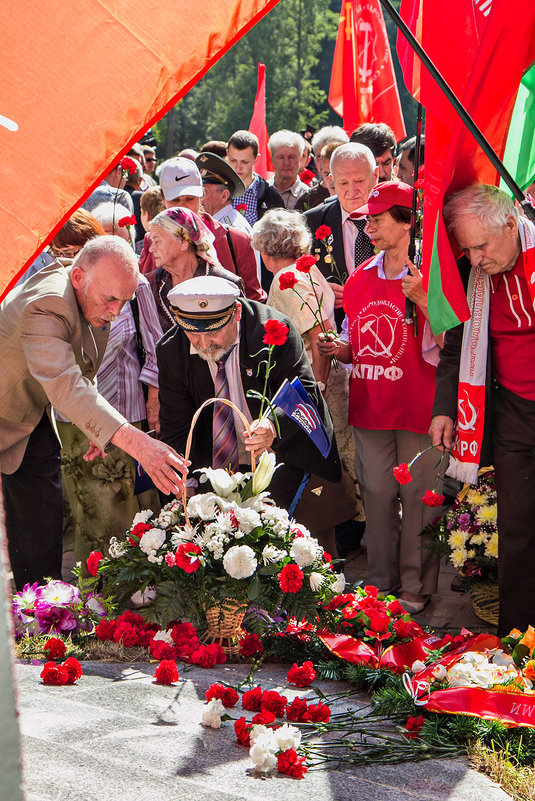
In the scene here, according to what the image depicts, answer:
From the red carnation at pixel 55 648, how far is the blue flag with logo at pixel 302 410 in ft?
4.40

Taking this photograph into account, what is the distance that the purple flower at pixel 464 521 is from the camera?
17.3ft

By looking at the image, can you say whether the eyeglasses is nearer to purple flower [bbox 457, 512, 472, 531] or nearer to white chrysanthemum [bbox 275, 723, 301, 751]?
purple flower [bbox 457, 512, 472, 531]

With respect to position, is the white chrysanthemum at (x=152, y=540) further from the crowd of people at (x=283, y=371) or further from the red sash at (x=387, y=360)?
the red sash at (x=387, y=360)

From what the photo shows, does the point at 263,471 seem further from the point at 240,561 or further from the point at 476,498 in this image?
the point at 476,498

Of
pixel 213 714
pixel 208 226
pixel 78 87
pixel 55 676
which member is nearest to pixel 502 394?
pixel 213 714

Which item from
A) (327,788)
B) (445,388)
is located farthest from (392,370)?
(327,788)

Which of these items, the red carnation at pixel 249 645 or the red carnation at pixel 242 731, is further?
the red carnation at pixel 249 645

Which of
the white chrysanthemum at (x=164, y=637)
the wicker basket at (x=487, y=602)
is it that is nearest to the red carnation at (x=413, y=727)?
the white chrysanthemum at (x=164, y=637)

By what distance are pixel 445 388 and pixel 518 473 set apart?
51 cm

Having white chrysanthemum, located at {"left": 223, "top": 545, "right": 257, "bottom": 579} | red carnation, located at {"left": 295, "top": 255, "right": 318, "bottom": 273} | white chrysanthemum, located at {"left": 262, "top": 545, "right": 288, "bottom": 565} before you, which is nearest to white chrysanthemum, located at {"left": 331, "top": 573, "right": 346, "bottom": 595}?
white chrysanthemum, located at {"left": 262, "top": 545, "right": 288, "bottom": 565}

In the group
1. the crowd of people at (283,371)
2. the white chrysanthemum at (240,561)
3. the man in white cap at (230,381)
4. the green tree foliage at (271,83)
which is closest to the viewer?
the white chrysanthemum at (240,561)

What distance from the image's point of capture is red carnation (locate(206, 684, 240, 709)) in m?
3.32

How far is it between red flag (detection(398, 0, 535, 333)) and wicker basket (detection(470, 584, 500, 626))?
1.78 m

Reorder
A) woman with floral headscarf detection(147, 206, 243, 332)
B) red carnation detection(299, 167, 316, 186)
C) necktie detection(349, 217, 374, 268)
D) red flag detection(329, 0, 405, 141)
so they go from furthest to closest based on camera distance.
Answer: red carnation detection(299, 167, 316, 186), red flag detection(329, 0, 405, 141), necktie detection(349, 217, 374, 268), woman with floral headscarf detection(147, 206, 243, 332)
